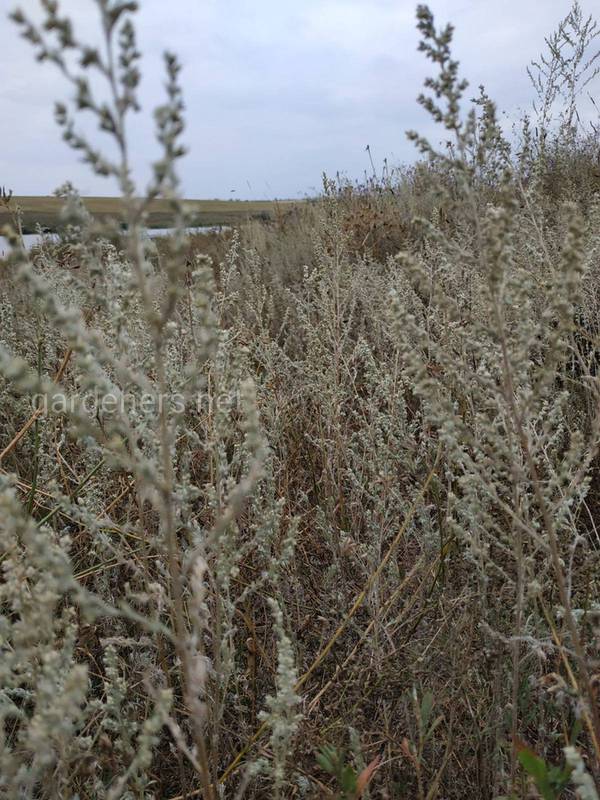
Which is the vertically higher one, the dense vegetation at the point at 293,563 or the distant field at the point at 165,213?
the distant field at the point at 165,213

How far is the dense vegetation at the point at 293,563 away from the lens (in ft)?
3.13

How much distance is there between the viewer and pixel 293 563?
2180mm

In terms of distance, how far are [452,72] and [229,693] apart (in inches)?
66.7

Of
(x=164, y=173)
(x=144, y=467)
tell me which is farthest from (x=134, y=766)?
(x=164, y=173)

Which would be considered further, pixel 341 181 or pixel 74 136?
pixel 341 181

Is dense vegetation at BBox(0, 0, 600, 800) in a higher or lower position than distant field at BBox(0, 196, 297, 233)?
lower

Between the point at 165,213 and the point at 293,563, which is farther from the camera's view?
the point at 293,563

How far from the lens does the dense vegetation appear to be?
3.13ft

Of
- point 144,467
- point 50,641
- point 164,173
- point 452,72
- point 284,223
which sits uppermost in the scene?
point 284,223

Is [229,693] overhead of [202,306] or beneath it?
beneath

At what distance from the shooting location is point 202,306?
108 centimetres

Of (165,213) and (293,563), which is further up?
(165,213)

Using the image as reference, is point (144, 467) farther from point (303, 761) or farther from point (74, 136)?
point (303, 761)

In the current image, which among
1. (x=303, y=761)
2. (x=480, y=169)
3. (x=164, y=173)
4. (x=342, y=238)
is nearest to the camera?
(x=164, y=173)
